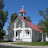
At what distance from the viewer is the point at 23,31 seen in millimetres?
30203

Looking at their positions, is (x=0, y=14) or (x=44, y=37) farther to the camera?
A: (x=44, y=37)

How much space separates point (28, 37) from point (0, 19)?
8688 millimetres

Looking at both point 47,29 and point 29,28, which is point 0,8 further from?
point 47,29

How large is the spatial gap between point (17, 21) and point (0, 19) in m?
4.55

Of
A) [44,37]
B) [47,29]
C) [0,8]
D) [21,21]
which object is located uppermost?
[0,8]

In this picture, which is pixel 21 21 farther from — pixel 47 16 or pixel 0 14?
pixel 47 16

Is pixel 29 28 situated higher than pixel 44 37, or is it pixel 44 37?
pixel 29 28

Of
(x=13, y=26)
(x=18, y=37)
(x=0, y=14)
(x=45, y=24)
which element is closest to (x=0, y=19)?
(x=0, y=14)

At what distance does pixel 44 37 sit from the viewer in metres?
32.8

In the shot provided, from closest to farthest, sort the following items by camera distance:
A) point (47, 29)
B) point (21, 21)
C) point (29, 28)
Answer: point (47, 29) → point (29, 28) → point (21, 21)

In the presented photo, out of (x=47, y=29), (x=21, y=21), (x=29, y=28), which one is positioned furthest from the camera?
(x=21, y=21)

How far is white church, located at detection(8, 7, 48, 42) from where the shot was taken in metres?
29.2

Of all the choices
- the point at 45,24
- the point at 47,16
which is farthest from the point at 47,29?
the point at 47,16

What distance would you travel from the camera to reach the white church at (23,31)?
2925 cm
